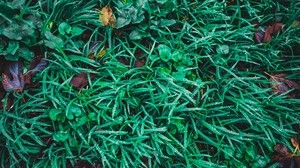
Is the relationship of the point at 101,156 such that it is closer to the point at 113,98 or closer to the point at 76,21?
the point at 113,98

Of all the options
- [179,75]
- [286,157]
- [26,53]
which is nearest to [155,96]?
[179,75]

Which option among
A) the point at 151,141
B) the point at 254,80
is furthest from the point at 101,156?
the point at 254,80

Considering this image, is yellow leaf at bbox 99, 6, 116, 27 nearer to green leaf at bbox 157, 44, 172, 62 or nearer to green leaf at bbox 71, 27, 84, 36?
green leaf at bbox 71, 27, 84, 36

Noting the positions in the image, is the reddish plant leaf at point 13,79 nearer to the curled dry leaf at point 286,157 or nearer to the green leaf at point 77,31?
the green leaf at point 77,31

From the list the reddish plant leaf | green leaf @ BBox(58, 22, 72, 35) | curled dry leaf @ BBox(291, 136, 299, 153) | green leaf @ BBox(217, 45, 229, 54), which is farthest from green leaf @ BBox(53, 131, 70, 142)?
curled dry leaf @ BBox(291, 136, 299, 153)

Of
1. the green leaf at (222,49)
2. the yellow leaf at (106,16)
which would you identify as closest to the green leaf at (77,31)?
the yellow leaf at (106,16)

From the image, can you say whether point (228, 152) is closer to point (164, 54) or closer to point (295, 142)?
point (295, 142)
